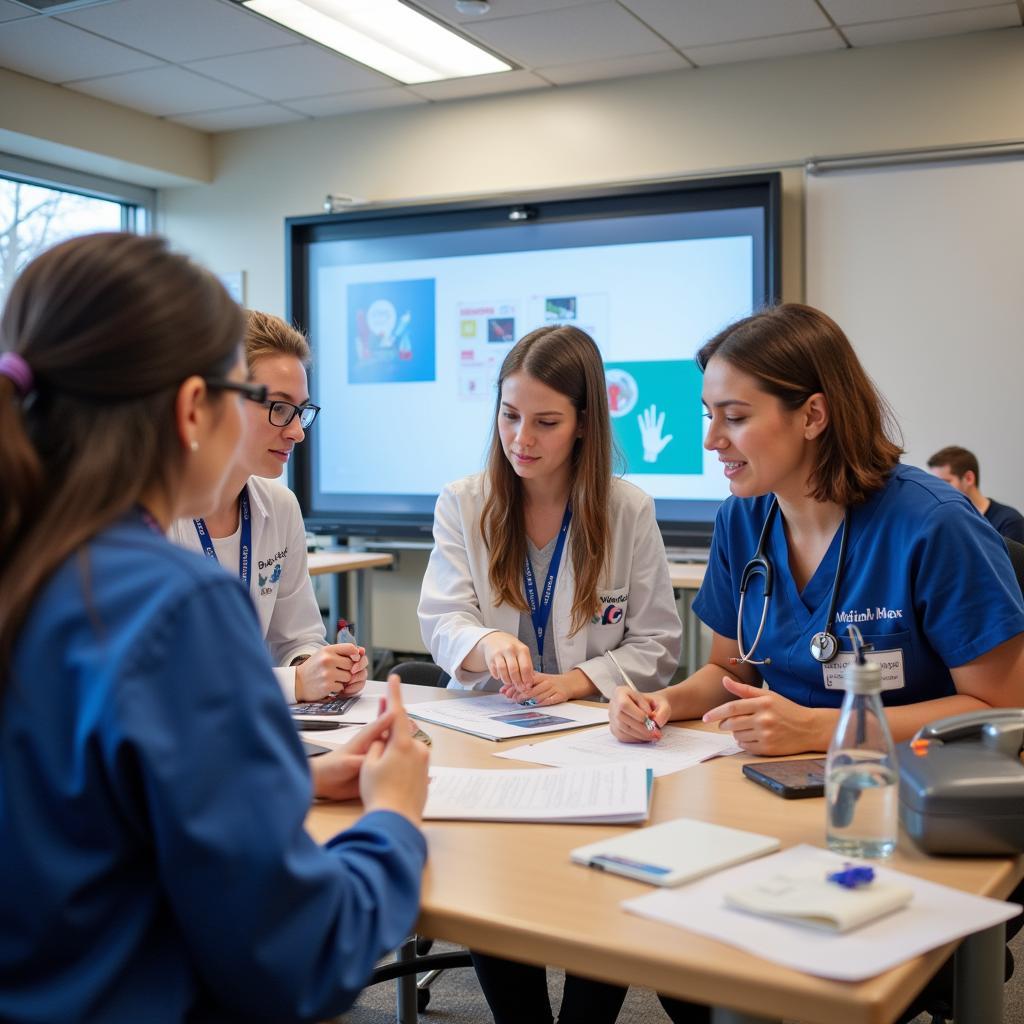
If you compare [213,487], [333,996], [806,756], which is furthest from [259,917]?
[806,756]

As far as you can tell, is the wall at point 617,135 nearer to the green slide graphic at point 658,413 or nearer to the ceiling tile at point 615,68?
the ceiling tile at point 615,68

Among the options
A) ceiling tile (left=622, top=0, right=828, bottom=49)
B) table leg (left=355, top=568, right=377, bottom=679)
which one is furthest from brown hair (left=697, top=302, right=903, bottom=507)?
table leg (left=355, top=568, right=377, bottom=679)

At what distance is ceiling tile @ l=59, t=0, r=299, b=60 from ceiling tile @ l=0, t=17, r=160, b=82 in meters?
0.10

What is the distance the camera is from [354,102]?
5387 millimetres

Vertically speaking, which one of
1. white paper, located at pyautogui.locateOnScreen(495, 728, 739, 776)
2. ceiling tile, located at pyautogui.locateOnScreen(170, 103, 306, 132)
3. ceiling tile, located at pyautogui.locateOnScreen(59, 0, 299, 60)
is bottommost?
white paper, located at pyautogui.locateOnScreen(495, 728, 739, 776)

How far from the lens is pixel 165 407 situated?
33.9 inches

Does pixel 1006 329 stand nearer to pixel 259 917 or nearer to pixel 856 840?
pixel 856 840

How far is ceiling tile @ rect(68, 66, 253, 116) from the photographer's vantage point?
5.00m

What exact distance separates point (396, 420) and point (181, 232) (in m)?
1.74

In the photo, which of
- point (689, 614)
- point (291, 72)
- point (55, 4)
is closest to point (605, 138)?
point (291, 72)

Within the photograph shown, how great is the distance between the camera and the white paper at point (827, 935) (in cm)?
88

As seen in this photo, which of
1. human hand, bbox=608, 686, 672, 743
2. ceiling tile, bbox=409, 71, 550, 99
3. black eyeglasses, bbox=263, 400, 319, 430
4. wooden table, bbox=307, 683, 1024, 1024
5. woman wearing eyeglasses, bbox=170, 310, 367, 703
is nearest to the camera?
wooden table, bbox=307, 683, 1024, 1024

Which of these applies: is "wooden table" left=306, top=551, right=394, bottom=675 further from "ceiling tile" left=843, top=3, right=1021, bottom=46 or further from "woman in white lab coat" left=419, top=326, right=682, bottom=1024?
"ceiling tile" left=843, top=3, right=1021, bottom=46

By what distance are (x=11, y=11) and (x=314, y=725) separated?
373 cm
